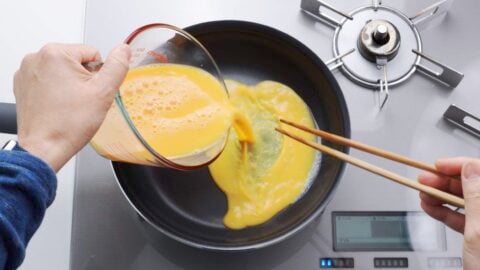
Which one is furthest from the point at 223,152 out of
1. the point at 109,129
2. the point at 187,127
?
the point at 109,129

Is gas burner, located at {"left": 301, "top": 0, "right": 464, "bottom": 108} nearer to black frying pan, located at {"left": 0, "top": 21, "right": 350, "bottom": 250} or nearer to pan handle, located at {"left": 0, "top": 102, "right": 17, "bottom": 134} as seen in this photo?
black frying pan, located at {"left": 0, "top": 21, "right": 350, "bottom": 250}

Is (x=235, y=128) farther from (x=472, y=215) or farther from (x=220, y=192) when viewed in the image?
(x=472, y=215)

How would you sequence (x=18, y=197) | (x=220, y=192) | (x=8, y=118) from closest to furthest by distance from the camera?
(x=18, y=197), (x=8, y=118), (x=220, y=192)

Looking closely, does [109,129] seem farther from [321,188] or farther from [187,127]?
[321,188]

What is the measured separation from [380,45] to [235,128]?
0.27 meters

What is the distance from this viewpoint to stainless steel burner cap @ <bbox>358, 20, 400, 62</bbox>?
78 cm

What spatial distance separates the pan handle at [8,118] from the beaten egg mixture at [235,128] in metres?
0.15

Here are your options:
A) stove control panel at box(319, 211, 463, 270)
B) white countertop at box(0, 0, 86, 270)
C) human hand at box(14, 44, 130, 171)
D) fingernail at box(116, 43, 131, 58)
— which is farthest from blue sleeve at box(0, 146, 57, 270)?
stove control panel at box(319, 211, 463, 270)

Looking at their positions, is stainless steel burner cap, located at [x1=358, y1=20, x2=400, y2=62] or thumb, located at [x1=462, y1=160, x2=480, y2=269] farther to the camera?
stainless steel burner cap, located at [x1=358, y1=20, x2=400, y2=62]

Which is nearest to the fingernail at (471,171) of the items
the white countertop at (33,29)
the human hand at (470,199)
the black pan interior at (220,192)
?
the human hand at (470,199)

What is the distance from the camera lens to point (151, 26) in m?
0.64

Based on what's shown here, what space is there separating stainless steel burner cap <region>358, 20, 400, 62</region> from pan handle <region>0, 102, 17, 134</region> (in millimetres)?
528

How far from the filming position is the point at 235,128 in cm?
77

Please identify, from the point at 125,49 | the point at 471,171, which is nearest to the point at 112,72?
the point at 125,49
